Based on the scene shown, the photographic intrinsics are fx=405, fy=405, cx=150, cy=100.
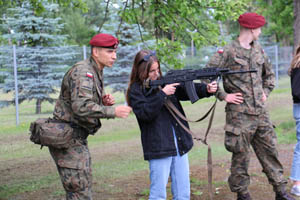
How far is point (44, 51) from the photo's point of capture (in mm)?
13328

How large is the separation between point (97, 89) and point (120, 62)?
11.9 meters

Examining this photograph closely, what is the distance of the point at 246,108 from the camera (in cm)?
477

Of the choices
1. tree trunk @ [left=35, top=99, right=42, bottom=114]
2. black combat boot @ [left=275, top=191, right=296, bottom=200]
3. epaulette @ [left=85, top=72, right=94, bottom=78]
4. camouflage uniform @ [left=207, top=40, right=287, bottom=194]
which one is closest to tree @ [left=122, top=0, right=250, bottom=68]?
camouflage uniform @ [left=207, top=40, right=287, bottom=194]

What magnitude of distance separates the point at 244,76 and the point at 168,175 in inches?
66.8

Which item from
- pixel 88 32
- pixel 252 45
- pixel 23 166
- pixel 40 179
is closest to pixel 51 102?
pixel 23 166

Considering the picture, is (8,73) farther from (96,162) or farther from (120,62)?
(96,162)

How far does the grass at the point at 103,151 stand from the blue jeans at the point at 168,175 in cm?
183

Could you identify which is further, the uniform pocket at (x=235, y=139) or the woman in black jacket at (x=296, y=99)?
the woman in black jacket at (x=296, y=99)

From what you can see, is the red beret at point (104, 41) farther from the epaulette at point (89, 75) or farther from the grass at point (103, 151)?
the grass at point (103, 151)

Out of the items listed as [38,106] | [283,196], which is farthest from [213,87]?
[38,106]

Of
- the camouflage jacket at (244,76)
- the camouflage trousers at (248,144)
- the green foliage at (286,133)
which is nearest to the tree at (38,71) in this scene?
the green foliage at (286,133)

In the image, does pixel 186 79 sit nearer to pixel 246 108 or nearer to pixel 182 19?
pixel 246 108

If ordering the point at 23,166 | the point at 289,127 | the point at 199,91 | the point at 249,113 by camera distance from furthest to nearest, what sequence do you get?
the point at 289,127, the point at 23,166, the point at 249,113, the point at 199,91

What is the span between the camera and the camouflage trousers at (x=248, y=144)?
15.7 feet
